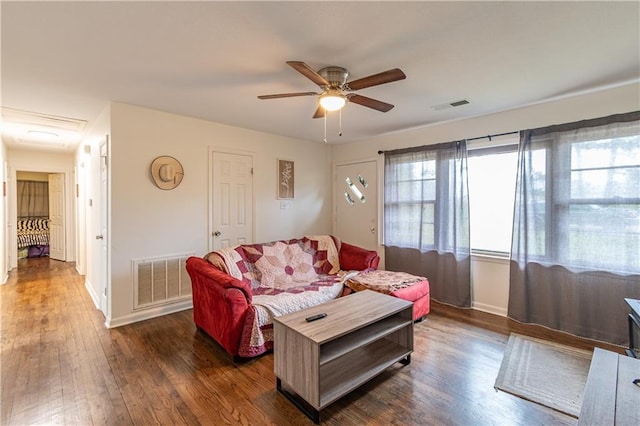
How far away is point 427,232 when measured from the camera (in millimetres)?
4012

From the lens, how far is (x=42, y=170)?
577cm

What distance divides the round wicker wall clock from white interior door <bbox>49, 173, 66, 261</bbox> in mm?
4726

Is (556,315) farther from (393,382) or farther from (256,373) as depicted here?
(256,373)

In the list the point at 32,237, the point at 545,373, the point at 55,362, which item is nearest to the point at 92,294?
the point at 55,362

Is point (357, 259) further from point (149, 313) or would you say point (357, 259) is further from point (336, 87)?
point (149, 313)

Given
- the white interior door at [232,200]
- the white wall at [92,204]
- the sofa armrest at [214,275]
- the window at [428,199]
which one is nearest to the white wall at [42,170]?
the white wall at [92,204]

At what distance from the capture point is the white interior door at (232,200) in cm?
394

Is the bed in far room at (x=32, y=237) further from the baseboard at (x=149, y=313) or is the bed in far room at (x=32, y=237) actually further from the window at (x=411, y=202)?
the window at (x=411, y=202)

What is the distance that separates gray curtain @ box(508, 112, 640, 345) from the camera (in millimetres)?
2635

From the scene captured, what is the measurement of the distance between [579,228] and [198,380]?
A: 3.78 metres

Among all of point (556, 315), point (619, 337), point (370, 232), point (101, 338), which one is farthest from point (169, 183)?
point (619, 337)

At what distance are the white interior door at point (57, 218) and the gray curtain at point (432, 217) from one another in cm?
712

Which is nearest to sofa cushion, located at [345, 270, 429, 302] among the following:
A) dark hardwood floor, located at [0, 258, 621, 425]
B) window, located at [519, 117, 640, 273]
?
dark hardwood floor, located at [0, 258, 621, 425]

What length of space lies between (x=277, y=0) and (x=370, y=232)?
375 centimetres
